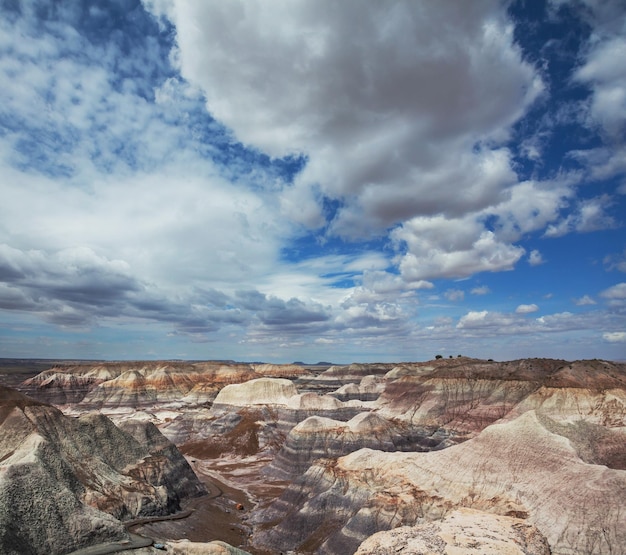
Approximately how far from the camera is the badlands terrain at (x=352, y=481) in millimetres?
29594

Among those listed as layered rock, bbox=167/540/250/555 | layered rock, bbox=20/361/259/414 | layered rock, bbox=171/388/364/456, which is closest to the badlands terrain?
layered rock, bbox=167/540/250/555

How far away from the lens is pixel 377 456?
152ft

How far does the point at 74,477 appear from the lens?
133ft

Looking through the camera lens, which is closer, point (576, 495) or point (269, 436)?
point (576, 495)

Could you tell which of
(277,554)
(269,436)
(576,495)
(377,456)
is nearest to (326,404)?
(269,436)

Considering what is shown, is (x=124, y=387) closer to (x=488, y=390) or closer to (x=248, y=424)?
(x=248, y=424)

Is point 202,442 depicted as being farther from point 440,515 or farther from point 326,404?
point 440,515

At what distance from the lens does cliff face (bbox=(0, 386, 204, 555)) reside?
2952 cm

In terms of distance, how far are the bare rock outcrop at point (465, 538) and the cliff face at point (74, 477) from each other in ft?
59.8

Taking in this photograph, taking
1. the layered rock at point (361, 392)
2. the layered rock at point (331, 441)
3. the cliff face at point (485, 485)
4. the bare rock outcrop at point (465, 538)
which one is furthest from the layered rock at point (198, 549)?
the layered rock at point (361, 392)

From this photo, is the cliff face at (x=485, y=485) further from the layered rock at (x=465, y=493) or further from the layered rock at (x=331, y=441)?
the layered rock at (x=331, y=441)

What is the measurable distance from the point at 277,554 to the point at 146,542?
1507 cm

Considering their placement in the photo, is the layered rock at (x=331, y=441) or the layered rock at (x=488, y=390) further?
the layered rock at (x=488, y=390)

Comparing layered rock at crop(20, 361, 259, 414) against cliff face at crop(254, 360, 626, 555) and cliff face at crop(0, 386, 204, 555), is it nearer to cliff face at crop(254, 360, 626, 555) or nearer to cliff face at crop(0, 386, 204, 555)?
cliff face at crop(0, 386, 204, 555)
